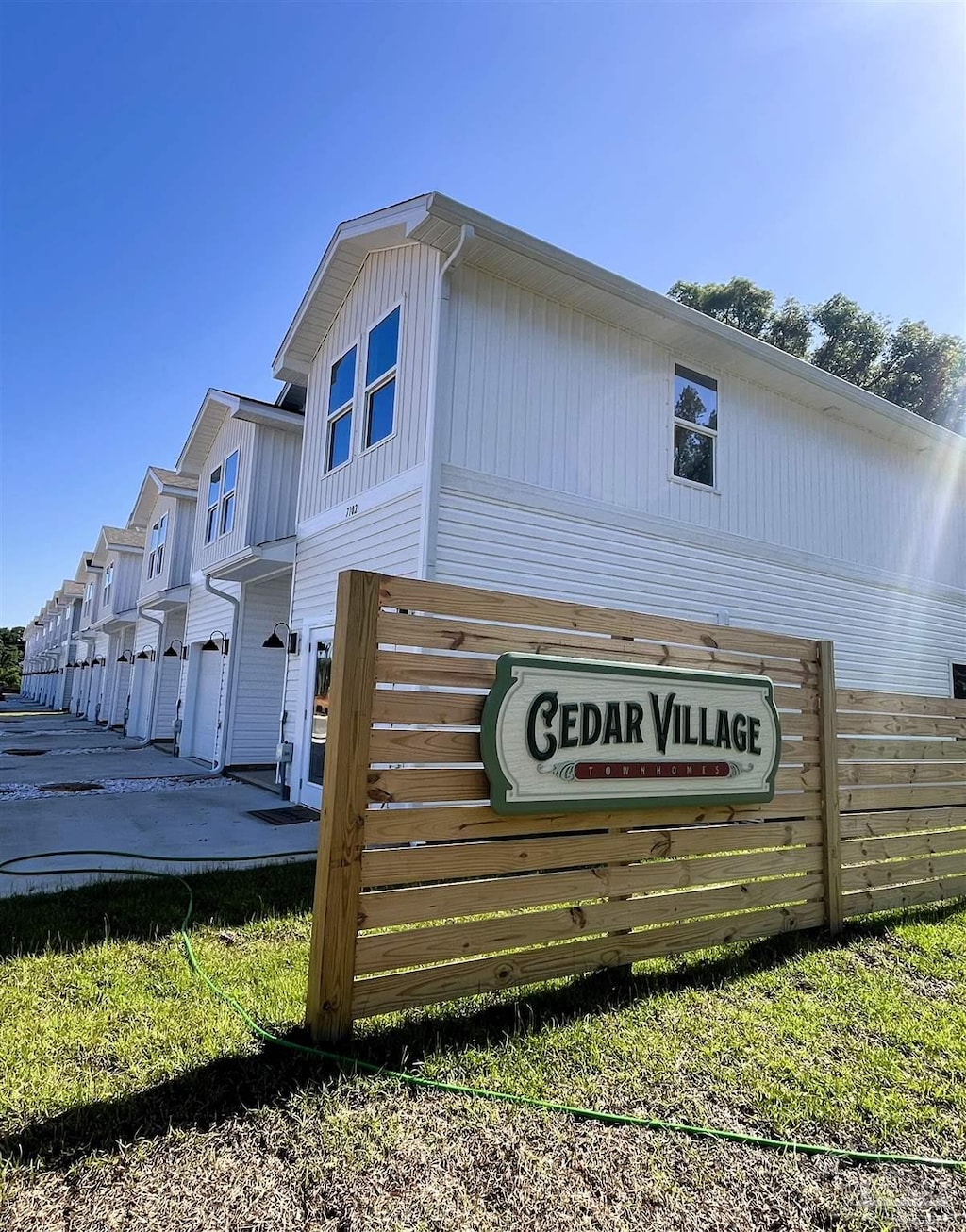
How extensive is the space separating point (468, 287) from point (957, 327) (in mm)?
23411

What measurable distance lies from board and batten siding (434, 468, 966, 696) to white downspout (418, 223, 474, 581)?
0.11 m

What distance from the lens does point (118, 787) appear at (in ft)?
31.6

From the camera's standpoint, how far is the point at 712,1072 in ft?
8.29

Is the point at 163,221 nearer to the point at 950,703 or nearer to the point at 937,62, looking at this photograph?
the point at 937,62

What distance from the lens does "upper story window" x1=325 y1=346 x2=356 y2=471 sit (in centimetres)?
856

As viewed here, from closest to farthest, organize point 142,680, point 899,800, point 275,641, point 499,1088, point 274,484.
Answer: point 499,1088 < point 899,800 < point 275,641 < point 274,484 < point 142,680

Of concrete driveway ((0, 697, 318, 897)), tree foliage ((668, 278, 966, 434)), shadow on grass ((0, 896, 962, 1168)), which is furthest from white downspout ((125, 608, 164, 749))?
tree foliage ((668, 278, 966, 434))

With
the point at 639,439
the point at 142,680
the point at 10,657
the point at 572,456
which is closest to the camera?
the point at 572,456

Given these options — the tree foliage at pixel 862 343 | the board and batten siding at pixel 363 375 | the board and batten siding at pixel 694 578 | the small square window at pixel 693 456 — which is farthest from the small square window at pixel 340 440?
the tree foliage at pixel 862 343

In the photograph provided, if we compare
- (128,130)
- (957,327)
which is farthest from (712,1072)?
(957,327)

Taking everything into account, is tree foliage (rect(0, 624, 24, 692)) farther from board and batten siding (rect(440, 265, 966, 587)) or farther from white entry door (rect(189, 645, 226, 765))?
board and batten siding (rect(440, 265, 966, 587))

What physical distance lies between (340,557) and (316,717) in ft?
6.87

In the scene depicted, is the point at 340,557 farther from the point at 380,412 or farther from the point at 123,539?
the point at 123,539

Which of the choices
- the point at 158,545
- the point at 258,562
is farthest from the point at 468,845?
the point at 158,545
